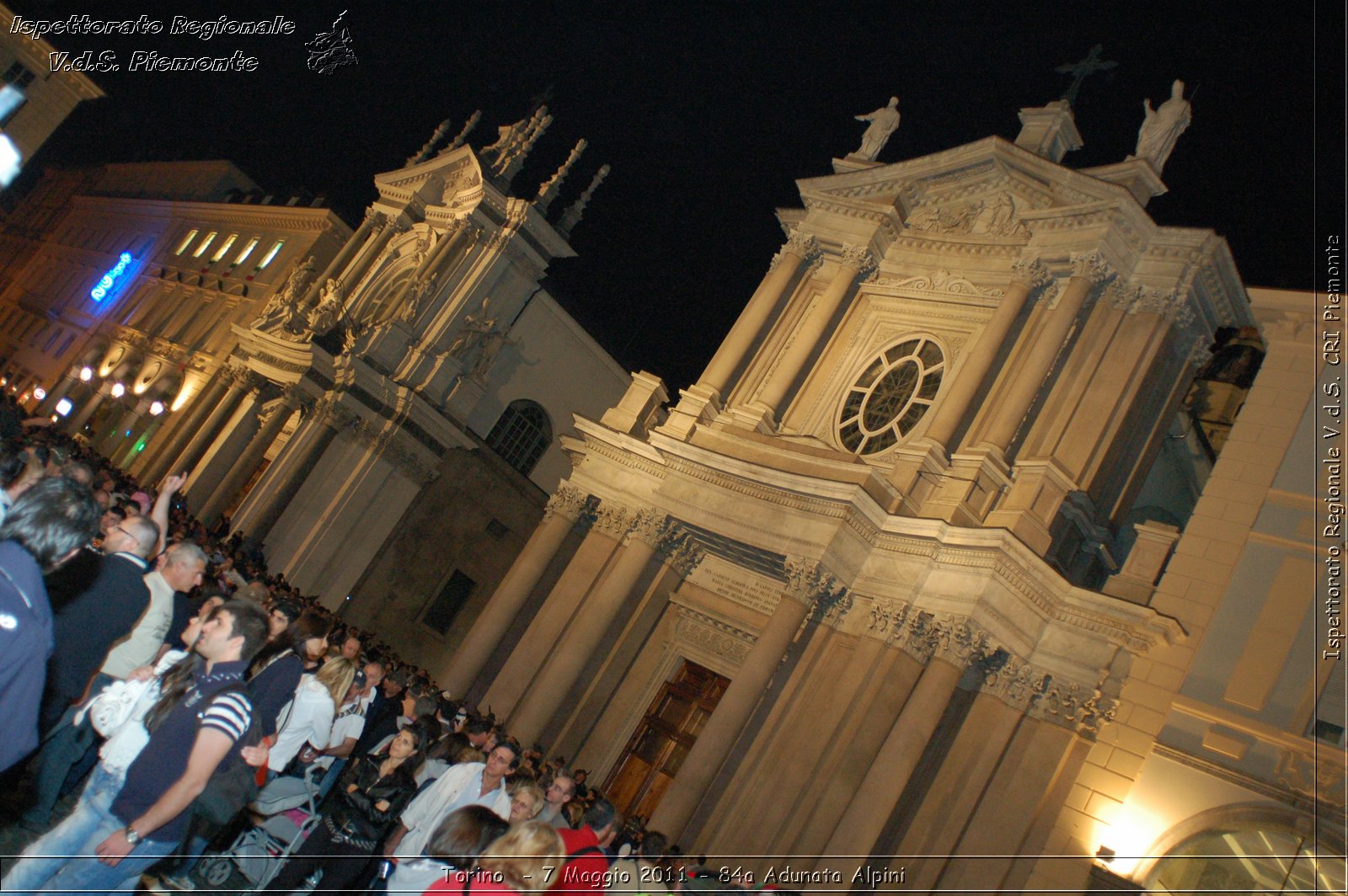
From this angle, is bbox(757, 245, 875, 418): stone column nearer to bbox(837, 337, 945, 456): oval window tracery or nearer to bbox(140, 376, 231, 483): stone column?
bbox(837, 337, 945, 456): oval window tracery

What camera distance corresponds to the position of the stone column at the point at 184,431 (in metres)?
36.7

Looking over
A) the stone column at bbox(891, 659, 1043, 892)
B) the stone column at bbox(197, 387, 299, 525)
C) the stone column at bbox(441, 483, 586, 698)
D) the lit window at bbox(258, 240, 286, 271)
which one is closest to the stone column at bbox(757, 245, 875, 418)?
the stone column at bbox(441, 483, 586, 698)

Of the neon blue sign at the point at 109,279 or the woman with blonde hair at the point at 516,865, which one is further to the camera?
the neon blue sign at the point at 109,279

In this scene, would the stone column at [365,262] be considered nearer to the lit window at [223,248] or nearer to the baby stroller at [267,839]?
the lit window at [223,248]

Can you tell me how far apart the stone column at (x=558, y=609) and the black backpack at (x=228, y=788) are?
49.9 ft

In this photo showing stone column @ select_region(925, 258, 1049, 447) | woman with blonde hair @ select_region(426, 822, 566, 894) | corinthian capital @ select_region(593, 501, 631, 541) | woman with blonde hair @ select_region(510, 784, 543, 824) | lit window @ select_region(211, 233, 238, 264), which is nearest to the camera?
woman with blonde hair @ select_region(426, 822, 566, 894)

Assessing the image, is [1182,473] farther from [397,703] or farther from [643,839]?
[397,703]

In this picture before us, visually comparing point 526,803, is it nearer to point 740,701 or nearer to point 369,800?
point 369,800

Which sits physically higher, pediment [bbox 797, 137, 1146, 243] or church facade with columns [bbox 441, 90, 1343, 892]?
pediment [bbox 797, 137, 1146, 243]

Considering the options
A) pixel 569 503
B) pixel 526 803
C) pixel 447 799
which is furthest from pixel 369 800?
pixel 569 503

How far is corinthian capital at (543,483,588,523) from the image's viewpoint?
2358 centimetres

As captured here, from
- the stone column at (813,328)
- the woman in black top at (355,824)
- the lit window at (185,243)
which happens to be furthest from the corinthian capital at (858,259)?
the lit window at (185,243)

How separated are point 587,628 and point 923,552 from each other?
7.26 metres

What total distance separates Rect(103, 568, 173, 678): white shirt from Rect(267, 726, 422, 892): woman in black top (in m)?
1.90
